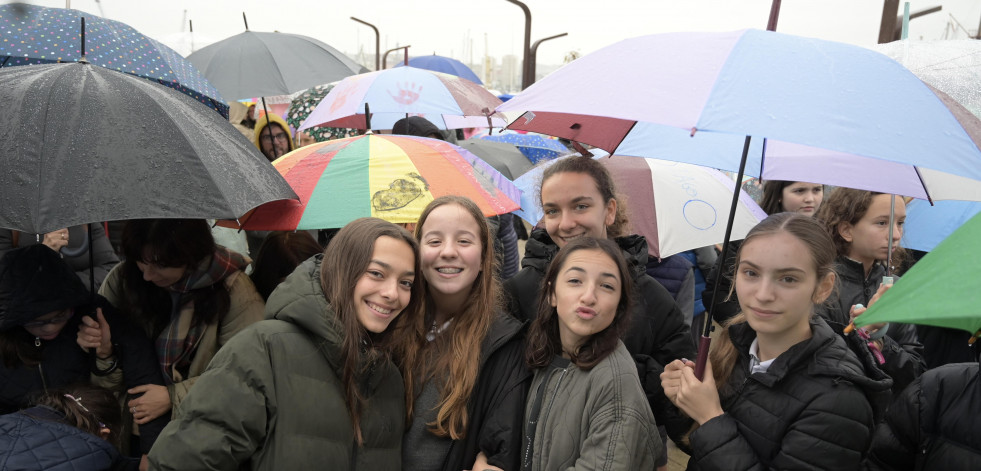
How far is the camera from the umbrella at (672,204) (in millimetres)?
3660

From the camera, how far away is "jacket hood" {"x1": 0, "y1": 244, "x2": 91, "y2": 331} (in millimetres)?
2615

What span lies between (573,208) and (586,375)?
914 mm

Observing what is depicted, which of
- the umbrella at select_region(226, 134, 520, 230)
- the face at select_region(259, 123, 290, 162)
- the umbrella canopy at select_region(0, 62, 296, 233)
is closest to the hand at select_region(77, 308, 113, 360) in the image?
the umbrella at select_region(226, 134, 520, 230)

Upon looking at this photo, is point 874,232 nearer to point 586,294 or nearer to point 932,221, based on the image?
point 932,221

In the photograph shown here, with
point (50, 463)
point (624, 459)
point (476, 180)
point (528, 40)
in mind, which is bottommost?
point (50, 463)

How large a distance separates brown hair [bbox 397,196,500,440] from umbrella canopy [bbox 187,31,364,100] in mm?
3237

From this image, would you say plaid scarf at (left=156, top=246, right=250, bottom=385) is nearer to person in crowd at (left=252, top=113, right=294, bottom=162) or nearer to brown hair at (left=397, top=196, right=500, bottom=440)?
brown hair at (left=397, top=196, right=500, bottom=440)

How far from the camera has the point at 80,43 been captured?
10.2 ft

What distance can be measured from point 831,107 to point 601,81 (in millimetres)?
721

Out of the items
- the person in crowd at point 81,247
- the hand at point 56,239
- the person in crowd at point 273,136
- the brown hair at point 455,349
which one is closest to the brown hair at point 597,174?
the brown hair at point 455,349

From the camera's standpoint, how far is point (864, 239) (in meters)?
3.31

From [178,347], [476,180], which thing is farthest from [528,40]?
[178,347]

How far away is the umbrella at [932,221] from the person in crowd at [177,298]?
361cm

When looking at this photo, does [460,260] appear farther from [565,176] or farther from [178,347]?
[178,347]
